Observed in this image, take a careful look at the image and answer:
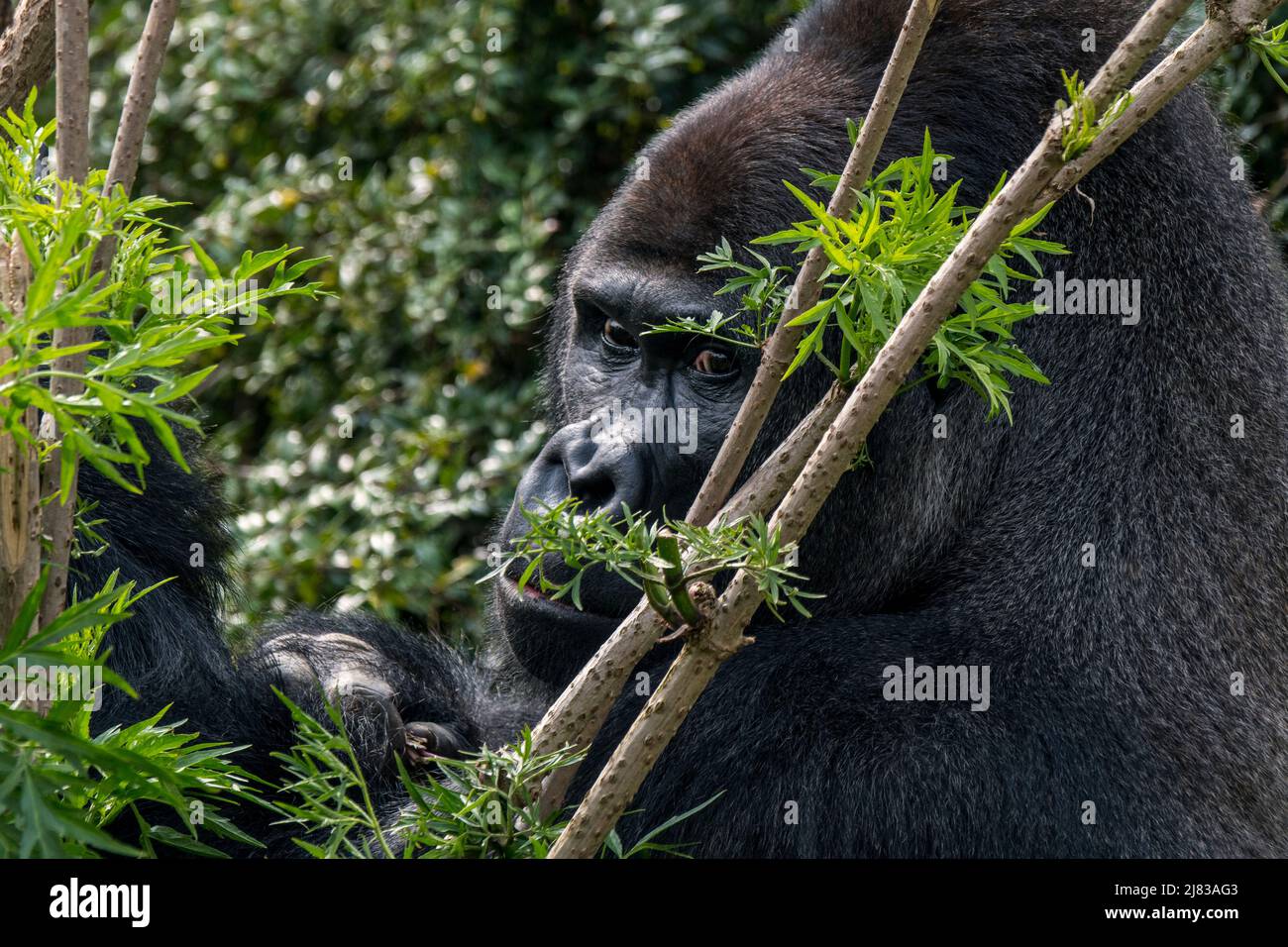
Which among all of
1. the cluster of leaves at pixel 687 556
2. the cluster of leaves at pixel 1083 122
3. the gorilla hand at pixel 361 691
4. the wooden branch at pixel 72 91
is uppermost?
the wooden branch at pixel 72 91

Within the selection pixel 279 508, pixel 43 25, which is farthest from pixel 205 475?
pixel 279 508

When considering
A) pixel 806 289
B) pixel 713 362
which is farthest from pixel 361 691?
pixel 806 289

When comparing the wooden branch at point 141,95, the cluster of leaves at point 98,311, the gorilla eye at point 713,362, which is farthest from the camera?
the gorilla eye at point 713,362

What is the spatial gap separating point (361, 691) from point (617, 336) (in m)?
0.89

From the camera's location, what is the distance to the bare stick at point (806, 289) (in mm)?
2041

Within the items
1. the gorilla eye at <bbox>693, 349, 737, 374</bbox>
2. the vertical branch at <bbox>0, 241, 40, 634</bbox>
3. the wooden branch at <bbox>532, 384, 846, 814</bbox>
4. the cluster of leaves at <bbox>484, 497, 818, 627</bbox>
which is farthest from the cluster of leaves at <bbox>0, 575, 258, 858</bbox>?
the gorilla eye at <bbox>693, 349, 737, 374</bbox>

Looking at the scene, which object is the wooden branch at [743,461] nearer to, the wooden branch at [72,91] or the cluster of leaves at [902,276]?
the cluster of leaves at [902,276]

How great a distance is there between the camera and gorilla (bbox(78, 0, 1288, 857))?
8.23 ft

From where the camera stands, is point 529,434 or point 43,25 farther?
point 529,434

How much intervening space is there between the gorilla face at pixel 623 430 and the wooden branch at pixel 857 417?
2.50 feet

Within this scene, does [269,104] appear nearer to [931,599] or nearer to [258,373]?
[258,373]

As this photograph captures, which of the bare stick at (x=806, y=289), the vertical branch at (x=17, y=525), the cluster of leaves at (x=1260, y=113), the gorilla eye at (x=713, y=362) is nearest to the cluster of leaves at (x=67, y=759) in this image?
the vertical branch at (x=17, y=525)
